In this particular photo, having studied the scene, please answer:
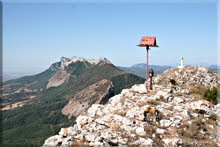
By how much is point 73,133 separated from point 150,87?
14.7m

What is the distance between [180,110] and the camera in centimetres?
2767

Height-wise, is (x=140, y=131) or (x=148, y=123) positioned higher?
(x=148, y=123)

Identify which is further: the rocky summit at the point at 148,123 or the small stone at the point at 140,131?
the small stone at the point at 140,131

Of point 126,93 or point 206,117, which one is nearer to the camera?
point 206,117

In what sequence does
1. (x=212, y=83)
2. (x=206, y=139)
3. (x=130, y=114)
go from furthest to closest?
(x=212, y=83) → (x=130, y=114) → (x=206, y=139)

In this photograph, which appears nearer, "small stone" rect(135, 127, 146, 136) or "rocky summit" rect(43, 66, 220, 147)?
"rocky summit" rect(43, 66, 220, 147)

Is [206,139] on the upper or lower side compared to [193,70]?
lower

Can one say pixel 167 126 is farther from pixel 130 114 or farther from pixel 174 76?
pixel 174 76

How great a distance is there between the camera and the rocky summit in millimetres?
22500

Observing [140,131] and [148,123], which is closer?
[140,131]

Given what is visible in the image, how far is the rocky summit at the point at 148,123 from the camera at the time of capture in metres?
22.5

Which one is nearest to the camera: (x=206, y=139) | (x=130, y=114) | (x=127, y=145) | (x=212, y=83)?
(x=127, y=145)

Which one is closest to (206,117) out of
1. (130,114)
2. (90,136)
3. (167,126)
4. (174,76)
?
(167,126)

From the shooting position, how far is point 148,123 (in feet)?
81.3
